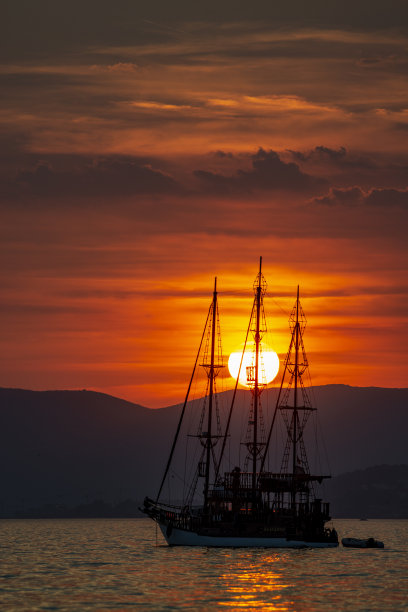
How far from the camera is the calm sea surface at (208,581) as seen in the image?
8838 cm

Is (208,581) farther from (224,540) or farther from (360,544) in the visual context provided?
(360,544)

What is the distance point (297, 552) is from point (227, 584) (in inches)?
2073

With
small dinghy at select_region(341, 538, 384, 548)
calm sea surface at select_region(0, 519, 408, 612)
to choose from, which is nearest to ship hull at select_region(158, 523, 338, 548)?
calm sea surface at select_region(0, 519, 408, 612)

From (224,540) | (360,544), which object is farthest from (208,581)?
(360,544)

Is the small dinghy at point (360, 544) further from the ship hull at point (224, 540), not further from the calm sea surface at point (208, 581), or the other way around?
the ship hull at point (224, 540)

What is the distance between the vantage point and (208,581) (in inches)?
4195

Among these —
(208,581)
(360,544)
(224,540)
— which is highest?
(360,544)

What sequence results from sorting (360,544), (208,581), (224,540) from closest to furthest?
1. (208,581)
2. (224,540)
3. (360,544)

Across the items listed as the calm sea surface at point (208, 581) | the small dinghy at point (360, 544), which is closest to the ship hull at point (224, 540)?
the calm sea surface at point (208, 581)

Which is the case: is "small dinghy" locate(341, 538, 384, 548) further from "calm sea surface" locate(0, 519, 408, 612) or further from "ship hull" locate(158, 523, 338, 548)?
"ship hull" locate(158, 523, 338, 548)

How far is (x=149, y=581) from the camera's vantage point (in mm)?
108562

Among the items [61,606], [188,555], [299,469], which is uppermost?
[299,469]

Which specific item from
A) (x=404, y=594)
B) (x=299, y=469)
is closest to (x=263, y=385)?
(x=299, y=469)

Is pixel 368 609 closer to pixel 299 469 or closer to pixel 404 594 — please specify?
pixel 404 594
